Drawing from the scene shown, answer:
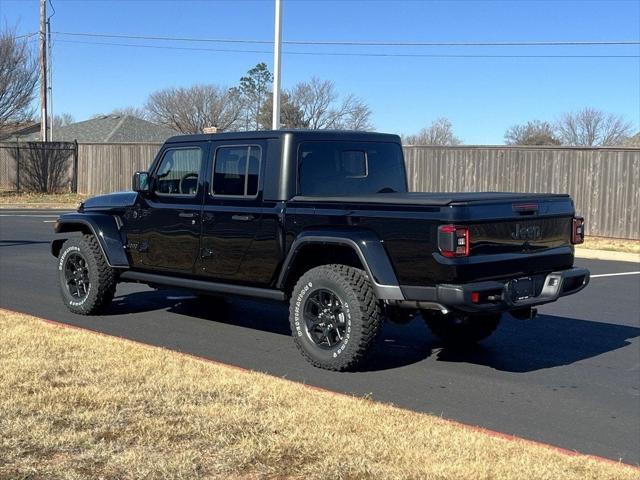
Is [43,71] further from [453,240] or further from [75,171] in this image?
[453,240]

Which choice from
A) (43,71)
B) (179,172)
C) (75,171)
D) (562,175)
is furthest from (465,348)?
(43,71)

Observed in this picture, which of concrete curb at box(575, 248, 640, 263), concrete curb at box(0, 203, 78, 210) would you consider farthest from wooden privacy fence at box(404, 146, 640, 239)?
concrete curb at box(0, 203, 78, 210)

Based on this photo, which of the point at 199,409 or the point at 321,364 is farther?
the point at 321,364

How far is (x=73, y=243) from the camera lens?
8820mm

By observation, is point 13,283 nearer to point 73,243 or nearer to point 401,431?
point 73,243

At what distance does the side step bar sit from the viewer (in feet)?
23.8

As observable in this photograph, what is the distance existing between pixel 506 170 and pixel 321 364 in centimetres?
1659

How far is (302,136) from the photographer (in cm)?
730

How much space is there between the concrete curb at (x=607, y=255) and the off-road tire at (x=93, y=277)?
11.9 meters

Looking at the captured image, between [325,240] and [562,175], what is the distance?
16.3 meters

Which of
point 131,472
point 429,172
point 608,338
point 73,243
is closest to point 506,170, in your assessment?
point 429,172

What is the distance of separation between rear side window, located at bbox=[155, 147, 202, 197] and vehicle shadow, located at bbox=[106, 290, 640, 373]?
1444 millimetres

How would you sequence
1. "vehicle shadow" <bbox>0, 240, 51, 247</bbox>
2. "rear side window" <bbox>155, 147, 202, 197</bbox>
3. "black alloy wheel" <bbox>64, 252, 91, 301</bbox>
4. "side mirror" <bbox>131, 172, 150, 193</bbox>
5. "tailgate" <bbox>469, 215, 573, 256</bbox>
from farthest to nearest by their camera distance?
1. "vehicle shadow" <bbox>0, 240, 51, 247</bbox>
2. "black alloy wheel" <bbox>64, 252, 91, 301</bbox>
3. "side mirror" <bbox>131, 172, 150, 193</bbox>
4. "rear side window" <bbox>155, 147, 202, 197</bbox>
5. "tailgate" <bbox>469, 215, 573, 256</bbox>

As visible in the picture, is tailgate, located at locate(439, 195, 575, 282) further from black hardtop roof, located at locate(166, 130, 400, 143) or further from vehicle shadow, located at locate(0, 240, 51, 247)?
vehicle shadow, located at locate(0, 240, 51, 247)
